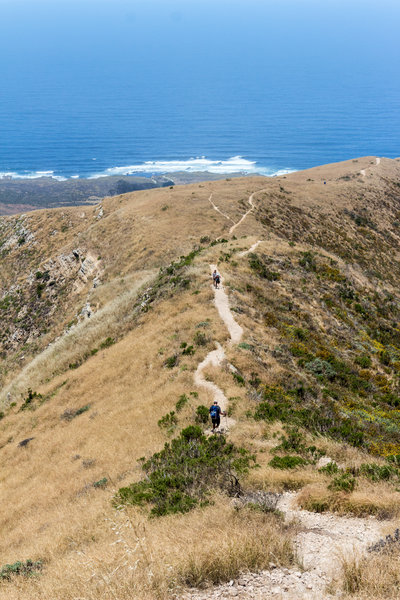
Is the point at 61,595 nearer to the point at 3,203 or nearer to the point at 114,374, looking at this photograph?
the point at 114,374

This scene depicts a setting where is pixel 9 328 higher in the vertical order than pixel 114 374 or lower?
higher

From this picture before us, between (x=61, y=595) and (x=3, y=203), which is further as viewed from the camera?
(x=3, y=203)

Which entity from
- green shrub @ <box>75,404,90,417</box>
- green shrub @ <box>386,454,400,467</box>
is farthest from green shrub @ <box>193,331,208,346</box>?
green shrub @ <box>386,454,400,467</box>

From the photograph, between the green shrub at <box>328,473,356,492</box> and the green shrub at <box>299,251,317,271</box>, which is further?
the green shrub at <box>299,251,317,271</box>

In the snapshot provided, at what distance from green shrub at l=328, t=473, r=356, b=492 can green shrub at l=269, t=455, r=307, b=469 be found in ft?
4.94

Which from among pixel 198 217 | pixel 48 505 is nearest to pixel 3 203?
pixel 198 217

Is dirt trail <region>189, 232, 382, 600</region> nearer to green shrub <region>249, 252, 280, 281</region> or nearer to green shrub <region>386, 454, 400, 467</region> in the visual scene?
green shrub <region>386, 454, 400, 467</region>

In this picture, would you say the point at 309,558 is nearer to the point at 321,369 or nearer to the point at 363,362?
the point at 321,369

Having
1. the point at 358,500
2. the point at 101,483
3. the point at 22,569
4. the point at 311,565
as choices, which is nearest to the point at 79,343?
the point at 101,483

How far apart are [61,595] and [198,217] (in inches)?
2184

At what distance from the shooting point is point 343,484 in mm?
10766

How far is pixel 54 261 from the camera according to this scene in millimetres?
62938

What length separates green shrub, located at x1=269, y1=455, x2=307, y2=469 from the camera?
12.6 m

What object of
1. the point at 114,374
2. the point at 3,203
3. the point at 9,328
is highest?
the point at 3,203
